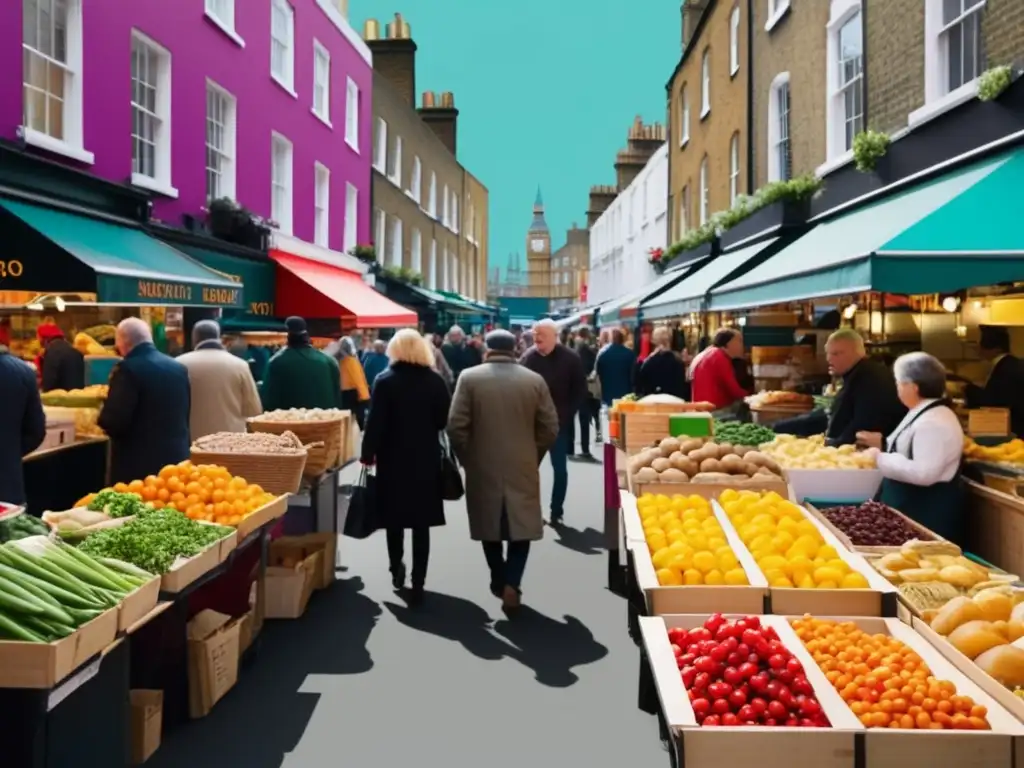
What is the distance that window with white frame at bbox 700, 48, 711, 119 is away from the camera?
22.6 metres

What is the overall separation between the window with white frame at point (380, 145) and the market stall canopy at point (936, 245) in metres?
20.1

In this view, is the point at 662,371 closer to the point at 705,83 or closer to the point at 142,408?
the point at 142,408

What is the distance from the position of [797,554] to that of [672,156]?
24.3 meters

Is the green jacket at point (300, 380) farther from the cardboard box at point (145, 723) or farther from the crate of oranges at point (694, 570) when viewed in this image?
the cardboard box at point (145, 723)

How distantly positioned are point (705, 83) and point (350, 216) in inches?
355

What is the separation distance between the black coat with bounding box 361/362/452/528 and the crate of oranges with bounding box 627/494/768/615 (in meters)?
2.18

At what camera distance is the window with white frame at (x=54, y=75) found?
9.98 meters

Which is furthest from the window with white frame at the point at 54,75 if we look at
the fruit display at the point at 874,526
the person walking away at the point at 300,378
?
the fruit display at the point at 874,526

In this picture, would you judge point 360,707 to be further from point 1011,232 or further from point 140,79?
point 140,79

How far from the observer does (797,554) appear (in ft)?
16.1

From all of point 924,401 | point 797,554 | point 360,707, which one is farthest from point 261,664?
point 924,401

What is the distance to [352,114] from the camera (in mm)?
24312

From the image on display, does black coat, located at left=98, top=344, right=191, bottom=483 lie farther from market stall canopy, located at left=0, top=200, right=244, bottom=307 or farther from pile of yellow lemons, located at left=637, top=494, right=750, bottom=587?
pile of yellow lemons, located at left=637, top=494, right=750, bottom=587

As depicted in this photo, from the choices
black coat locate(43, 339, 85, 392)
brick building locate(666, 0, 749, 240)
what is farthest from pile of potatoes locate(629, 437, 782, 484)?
brick building locate(666, 0, 749, 240)
